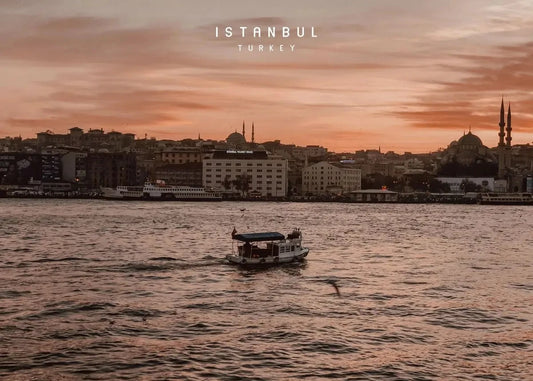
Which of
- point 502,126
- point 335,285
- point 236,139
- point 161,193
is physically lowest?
point 335,285

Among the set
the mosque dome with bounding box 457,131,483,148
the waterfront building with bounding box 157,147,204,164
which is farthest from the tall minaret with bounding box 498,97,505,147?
the waterfront building with bounding box 157,147,204,164

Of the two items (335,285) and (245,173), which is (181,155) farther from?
(335,285)

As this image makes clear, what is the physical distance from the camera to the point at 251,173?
410 ft

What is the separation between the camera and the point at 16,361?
1485 cm

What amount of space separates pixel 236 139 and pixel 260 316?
155 m

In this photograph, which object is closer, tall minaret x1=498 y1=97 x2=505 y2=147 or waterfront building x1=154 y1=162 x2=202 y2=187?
waterfront building x1=154 y1=162 x2=202 y2=187

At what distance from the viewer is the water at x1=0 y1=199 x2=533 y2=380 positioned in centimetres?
1492

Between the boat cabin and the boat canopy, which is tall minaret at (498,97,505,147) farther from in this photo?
the boat canopy

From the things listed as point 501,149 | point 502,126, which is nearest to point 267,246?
point 501,149

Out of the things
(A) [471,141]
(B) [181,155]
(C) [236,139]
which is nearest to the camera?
(B) [181,155]

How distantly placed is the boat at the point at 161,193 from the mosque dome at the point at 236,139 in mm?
54458

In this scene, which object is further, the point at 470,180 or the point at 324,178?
the point at 470,180

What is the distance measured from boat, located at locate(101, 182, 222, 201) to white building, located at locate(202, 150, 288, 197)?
7.92 metres

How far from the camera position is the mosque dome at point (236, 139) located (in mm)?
171663
